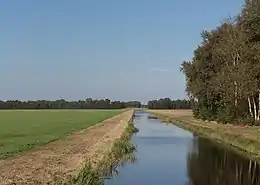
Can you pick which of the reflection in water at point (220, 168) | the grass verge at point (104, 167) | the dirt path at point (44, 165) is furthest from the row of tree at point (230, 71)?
the dirt path at point (44, 165)

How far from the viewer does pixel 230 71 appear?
61.2 meters

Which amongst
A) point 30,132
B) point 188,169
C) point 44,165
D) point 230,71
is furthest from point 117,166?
point 230,71

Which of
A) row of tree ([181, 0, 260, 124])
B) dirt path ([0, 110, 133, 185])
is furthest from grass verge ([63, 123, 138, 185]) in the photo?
row of tree ([181, 0, 260, 124])

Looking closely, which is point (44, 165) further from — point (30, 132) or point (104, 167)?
point (30, 132)

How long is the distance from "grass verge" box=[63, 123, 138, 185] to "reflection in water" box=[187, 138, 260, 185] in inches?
169

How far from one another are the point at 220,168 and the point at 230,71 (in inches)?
1425

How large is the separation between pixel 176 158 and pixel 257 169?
24.7 feet

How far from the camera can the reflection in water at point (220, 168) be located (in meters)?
22.0

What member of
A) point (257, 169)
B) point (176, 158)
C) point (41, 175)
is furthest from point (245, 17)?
point (41, 175)

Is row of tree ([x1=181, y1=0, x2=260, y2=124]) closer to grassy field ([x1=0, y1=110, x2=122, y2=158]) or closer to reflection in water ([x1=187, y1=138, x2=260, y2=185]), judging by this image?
reflection in water ([x1=187, y1=138, x2=260, y2=185])

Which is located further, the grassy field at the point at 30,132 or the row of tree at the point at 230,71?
the row of tree at the point at 230,71

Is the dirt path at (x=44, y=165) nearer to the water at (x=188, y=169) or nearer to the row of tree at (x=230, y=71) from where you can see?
the water at (x=188, y=169)

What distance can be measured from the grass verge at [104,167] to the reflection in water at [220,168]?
4.28 meters

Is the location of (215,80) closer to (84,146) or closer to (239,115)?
(239,115)
